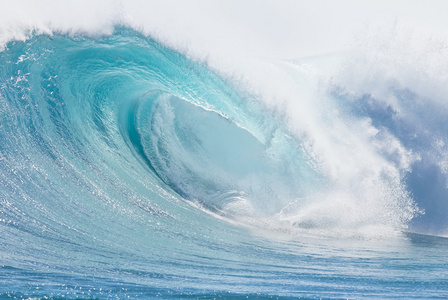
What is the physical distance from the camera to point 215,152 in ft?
32.9

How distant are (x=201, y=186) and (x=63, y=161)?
292 centimetres

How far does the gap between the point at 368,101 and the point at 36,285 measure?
9203 mm

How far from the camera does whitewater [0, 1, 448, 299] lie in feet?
22.3

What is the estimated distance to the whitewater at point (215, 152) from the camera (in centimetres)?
679

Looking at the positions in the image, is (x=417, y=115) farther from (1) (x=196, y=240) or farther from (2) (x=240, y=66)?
(1) (x=196, y=240)

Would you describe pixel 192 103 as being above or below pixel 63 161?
above

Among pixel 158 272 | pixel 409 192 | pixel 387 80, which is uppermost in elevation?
pixel 387 80

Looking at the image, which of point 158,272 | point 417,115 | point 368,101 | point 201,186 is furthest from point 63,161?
point 417,115

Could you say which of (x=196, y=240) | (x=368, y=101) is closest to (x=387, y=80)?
(x=368, y=101)

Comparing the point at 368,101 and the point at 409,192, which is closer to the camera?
the point at 409,192

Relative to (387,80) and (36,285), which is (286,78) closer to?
(387,80)

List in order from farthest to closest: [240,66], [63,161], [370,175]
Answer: [240,66], [370,175], [63,161]

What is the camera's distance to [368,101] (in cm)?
1124

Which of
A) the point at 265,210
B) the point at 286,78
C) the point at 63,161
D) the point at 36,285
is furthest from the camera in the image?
the point at 286,78
